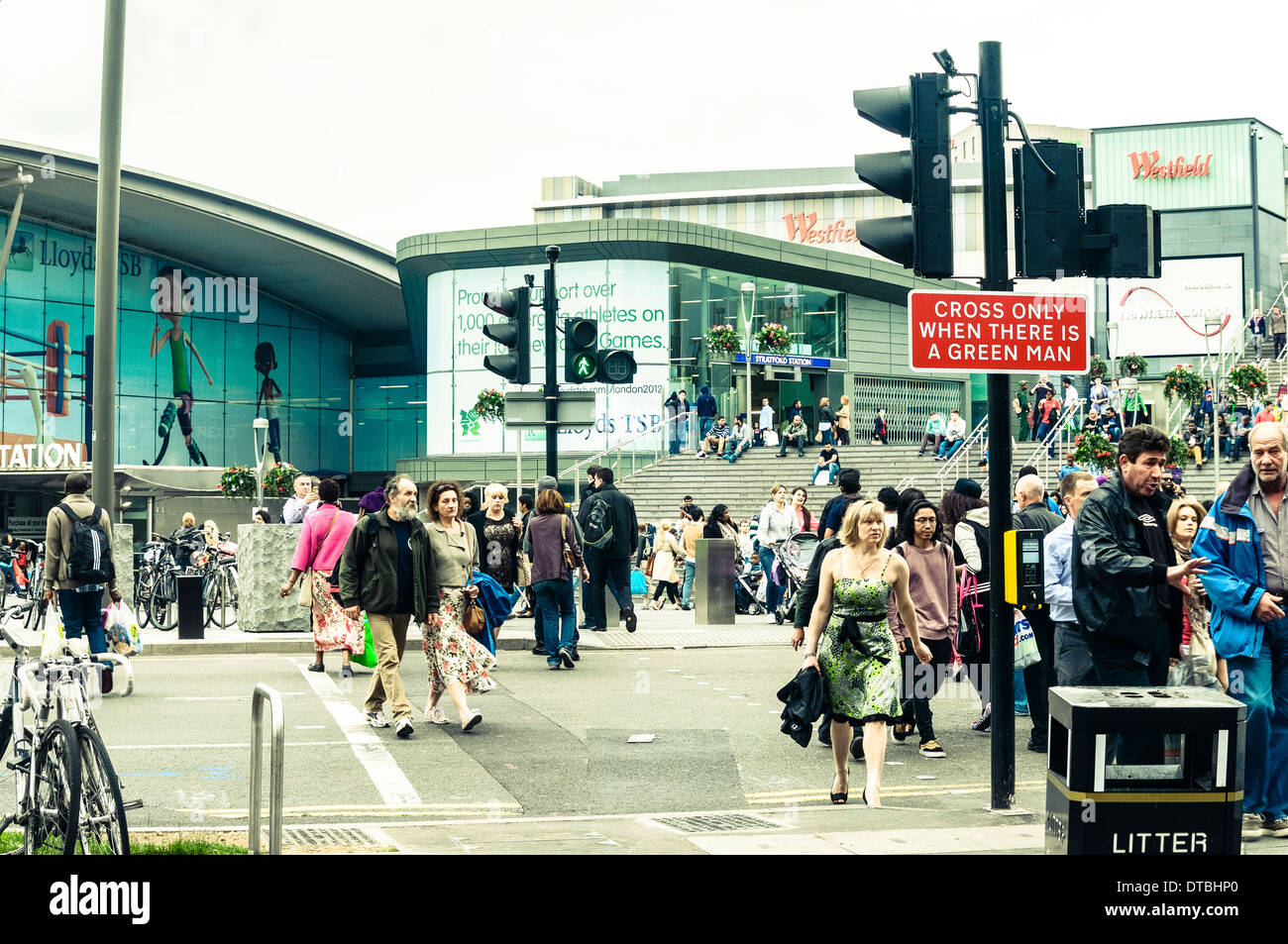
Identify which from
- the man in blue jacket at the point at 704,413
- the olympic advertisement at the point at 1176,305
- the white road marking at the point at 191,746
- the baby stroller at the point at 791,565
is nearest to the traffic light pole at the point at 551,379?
the baby stroller at the point at 791,565

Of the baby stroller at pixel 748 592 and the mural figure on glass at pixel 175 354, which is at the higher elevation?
the mural figure on glass at pixel 175 354

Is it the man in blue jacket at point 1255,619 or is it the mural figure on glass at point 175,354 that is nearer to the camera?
the man in blue jacket at point 1255,619

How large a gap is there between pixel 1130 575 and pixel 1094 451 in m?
23.2

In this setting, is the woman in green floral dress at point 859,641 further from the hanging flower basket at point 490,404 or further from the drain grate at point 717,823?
the hanging flower basket at point 490,404

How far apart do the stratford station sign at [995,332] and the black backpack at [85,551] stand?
290 inches

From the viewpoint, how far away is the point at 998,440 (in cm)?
717

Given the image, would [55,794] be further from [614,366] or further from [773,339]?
[773,339]

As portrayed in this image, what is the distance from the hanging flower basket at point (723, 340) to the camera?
143 ft

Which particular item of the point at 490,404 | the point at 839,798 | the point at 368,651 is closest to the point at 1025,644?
the point at 839,798

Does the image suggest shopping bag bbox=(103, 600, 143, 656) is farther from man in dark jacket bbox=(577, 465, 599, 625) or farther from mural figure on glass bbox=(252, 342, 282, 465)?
mural figure on glass bbox=(252, 342, 282, 465)

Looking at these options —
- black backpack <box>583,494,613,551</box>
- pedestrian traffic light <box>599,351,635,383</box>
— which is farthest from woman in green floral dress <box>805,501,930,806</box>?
black backpack <box>583,494,613,551</box>
